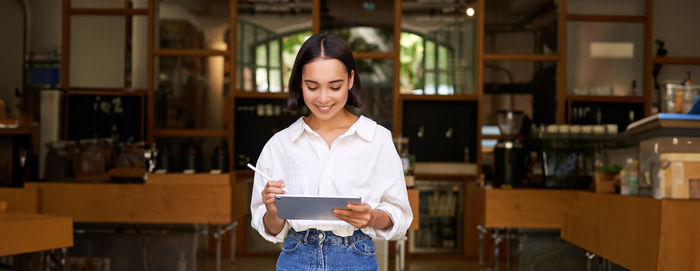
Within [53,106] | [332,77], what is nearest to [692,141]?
[332,77]

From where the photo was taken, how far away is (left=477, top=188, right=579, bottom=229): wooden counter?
521 cm

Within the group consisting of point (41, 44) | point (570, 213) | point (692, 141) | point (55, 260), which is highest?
point (41, 44)

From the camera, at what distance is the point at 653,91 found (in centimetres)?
687

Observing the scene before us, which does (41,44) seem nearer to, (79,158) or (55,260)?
(79,158)

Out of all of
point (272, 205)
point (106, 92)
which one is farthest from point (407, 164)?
point (106, 92)

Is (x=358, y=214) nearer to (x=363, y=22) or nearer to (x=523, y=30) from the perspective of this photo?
(x=363, y=22)

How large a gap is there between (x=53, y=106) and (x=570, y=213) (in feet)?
15.5

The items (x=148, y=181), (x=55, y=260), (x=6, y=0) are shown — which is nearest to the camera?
(x=55, y=260)

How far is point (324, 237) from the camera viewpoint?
5.92ft

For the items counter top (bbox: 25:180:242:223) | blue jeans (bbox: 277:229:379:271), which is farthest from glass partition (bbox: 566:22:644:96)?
blue jeans (bbox: 277:229:379:271)

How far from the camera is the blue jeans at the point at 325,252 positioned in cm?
179

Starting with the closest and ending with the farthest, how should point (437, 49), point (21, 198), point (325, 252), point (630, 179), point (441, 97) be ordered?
point (325, 252) < point (630, 179) < point (21, 198) < point (441, 97) < point (437, 49)

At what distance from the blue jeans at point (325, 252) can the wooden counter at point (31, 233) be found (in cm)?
254

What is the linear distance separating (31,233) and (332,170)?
2.70m
